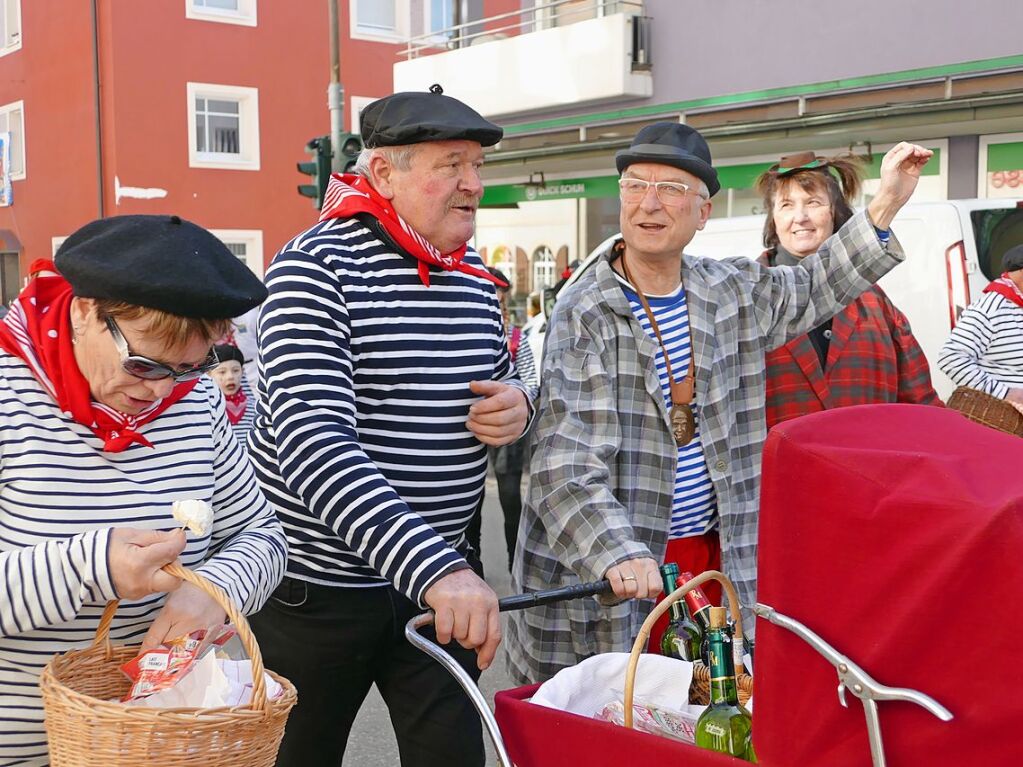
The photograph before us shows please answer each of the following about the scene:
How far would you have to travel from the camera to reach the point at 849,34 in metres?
14.0

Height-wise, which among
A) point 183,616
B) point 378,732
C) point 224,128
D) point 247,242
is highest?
point 224,128

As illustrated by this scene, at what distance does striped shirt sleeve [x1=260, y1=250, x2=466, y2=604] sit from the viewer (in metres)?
2.33

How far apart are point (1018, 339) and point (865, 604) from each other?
219 inches

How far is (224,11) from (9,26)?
6.71 m

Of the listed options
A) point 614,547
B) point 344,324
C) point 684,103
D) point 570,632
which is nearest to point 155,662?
point 344,324

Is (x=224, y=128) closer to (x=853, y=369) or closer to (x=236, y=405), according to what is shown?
(x=236, y=405)

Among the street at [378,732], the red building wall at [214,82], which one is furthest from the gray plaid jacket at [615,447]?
the red building wall at [214,82]

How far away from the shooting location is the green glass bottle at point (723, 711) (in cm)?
205

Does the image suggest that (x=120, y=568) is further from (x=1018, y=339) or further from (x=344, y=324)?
(x=1018, y=339)

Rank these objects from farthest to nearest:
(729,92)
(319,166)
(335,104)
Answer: (729,92), (335,104), (319,166)

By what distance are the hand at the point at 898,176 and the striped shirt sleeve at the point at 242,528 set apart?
72.6 inches

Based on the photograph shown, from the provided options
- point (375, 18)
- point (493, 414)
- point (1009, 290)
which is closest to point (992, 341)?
point (1009, 290)

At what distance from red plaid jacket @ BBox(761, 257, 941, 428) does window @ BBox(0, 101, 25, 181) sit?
2818cm

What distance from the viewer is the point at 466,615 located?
2.22 meters
